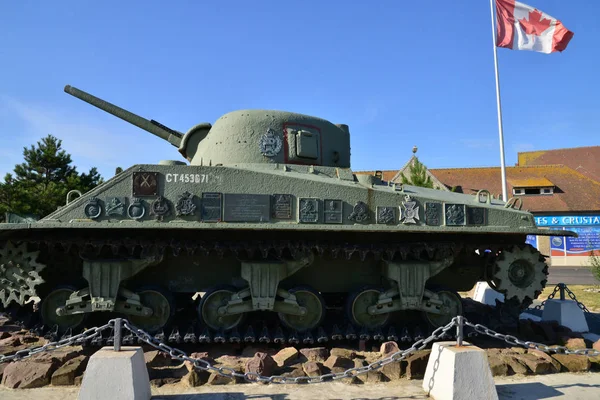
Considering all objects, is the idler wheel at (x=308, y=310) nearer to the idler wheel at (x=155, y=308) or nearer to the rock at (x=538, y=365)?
the idler wheel at (x=155, y=308)

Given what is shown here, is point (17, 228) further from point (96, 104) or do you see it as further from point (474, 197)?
point (474, 197)

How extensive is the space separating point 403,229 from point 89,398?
4815 millimetres

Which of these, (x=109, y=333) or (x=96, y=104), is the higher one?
(x=96, y=104)

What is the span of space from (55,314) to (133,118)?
5.14 m

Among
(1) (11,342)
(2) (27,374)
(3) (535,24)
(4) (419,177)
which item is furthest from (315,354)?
(4) (419,177)

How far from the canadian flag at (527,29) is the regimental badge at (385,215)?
11847 mm

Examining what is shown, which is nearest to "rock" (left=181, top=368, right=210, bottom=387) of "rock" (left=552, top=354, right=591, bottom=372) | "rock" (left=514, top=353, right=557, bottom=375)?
"rock" (left=514, top=353, right=557, bottom=375)

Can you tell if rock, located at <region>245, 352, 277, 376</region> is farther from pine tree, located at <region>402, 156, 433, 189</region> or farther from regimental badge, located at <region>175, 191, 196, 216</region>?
pine tree, located at <region>402, 156, 433, 189</region>

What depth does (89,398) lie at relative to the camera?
4660 millimetres

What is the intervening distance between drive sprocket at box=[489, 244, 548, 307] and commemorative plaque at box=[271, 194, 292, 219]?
3.80 m

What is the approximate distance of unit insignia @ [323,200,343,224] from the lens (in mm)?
6984

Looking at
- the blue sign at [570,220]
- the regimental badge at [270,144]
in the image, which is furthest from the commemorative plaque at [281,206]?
the blue sign at [570,220]

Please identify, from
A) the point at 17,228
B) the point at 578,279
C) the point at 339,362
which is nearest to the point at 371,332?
the point at 339,362

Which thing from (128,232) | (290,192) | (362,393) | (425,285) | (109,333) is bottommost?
(362,393)
